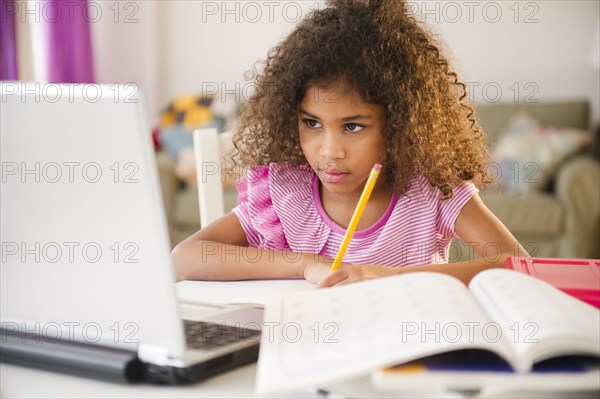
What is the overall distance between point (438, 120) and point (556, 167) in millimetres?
1979

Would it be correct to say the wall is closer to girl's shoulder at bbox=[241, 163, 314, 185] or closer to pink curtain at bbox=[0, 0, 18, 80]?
pink curtain at bbox=[0, 0, 18, 80]

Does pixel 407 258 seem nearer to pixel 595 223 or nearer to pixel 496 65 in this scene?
pixel 595 223

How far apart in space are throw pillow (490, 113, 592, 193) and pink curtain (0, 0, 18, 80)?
191cm

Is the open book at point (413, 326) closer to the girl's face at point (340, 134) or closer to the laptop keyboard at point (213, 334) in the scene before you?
the laptop keyboard at point (213, 334)

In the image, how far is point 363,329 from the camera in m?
0.68

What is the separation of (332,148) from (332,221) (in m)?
0.18

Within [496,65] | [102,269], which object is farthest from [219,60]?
[102,269]

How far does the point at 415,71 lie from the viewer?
1.31 meters

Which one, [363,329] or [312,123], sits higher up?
[312,123]

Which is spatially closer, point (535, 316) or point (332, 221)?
point (535, 316)

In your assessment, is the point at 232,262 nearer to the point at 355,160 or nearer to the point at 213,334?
the point at 355,160

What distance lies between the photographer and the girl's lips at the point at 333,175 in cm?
126

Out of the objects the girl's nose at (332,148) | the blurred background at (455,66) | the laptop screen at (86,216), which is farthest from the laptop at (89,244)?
the blurred background at (455,66)

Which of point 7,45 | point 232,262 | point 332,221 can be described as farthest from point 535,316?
point 7,45
